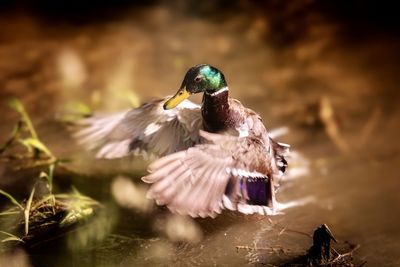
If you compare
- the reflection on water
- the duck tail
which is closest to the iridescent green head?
the duck tail

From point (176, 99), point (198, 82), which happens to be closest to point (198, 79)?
point (198, 82)

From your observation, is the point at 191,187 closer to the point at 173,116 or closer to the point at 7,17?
the point at 173,116

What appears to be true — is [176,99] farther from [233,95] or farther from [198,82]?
[233,95]

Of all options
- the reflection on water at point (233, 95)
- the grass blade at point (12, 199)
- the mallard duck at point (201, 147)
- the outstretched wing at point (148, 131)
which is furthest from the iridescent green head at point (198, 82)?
the grass blade at point (12, 199)

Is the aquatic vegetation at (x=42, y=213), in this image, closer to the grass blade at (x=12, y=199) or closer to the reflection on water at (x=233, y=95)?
the grass blade at (x=12, y=199)

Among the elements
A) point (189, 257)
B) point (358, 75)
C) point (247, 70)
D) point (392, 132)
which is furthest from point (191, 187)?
point (358, 75)

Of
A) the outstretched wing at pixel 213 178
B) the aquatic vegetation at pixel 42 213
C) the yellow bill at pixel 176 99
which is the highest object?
the yellow bill at pixel 176 99

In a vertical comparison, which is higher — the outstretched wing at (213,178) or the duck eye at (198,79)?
the duck eye at (198,79)
